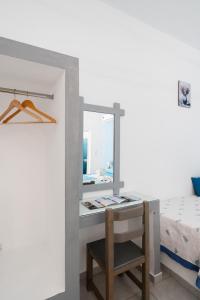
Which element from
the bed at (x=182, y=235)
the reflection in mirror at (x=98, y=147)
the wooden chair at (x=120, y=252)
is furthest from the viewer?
the reflection in mirror at (x=98, y=147)

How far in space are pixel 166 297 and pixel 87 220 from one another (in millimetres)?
1010

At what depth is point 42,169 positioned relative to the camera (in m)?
1.55

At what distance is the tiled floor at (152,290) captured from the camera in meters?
1.50

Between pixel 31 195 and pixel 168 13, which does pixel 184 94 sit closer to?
pixel 168 13

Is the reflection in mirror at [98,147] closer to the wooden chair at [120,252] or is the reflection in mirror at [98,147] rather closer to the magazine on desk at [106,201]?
the magazine on desk at [106,201]

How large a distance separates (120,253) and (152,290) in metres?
0.57

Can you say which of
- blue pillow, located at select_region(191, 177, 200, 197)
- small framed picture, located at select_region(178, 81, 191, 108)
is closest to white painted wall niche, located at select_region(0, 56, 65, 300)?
small framed picture, located at select_region(178, 81, 191, 108)

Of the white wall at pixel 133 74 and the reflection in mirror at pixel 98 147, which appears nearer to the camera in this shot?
the white wall at pixel 133 74

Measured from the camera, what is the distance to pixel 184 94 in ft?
8.34

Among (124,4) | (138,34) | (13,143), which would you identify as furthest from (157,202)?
(124,4)

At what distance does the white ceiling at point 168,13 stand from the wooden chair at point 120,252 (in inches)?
82.3

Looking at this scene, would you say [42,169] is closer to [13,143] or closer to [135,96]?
[13,143]

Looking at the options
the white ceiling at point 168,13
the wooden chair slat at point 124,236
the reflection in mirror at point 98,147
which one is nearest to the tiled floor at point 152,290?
the wooden chair slat at point 124,236

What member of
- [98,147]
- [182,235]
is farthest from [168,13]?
[182,235]
